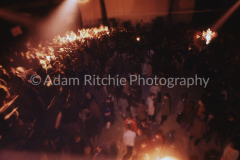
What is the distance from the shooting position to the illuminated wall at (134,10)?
14721 mm

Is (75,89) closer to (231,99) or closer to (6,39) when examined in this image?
(231,99)

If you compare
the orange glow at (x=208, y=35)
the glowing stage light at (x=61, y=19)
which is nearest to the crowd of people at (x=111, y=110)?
the orange glow at (x=208, y=35)

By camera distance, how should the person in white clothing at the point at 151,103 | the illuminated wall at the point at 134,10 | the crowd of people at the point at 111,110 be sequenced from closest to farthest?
1. the crowd of people at the point at 111,110
2. the person in white clothing at the point at 151,103
3. the illuminated wall at the point at 134,10

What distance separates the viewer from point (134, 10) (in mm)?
15742

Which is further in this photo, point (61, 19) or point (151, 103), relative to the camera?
point (61, 19)

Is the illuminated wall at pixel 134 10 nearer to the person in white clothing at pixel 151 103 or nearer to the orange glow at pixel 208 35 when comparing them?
the orange glow at pixel 208 35

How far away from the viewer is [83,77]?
612 centimetres

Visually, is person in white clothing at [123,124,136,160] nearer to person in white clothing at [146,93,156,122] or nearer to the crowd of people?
the crowd of people

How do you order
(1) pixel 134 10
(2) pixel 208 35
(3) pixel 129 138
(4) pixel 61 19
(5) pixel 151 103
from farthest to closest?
(1) pixel 134 10 → (4) pixel 61 19 → (2) pixel 208 35 → (5) pixel 151 103 → (3) pixel 129 138

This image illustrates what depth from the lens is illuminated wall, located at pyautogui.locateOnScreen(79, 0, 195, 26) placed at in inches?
580

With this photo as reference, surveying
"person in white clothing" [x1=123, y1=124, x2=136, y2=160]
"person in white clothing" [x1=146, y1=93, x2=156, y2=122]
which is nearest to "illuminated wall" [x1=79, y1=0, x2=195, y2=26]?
"person in white clothing" [x1=146, y1=93, x2=156, y2=122]

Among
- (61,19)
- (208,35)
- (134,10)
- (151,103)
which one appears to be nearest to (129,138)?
(151,103)

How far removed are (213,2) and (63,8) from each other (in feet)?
52.9

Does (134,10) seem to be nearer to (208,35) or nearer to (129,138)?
(208,35)
